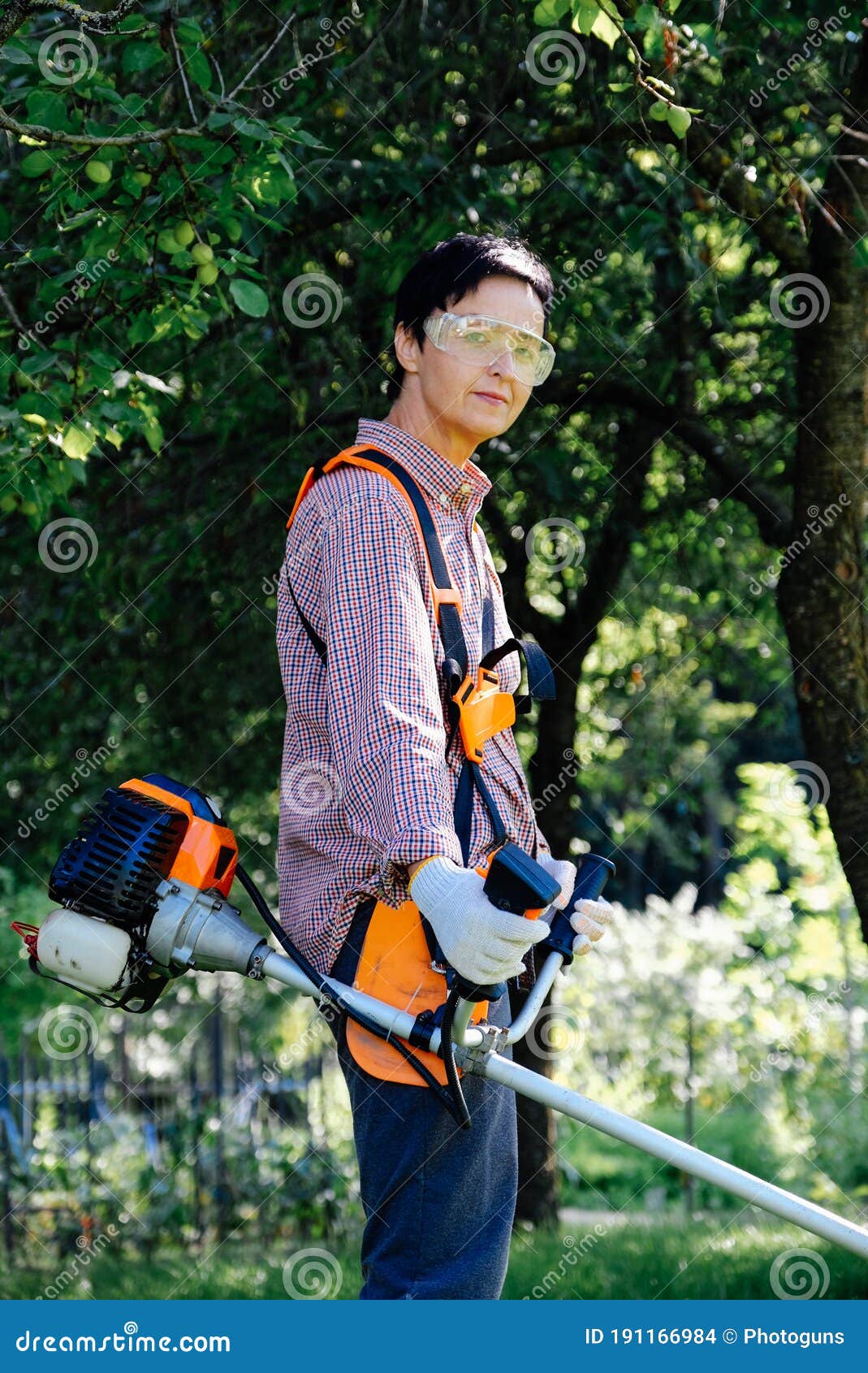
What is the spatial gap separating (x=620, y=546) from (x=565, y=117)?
1.80 m

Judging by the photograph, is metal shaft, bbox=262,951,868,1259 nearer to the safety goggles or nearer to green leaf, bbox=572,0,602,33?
the safety goggles

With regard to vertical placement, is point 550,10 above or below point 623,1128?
above

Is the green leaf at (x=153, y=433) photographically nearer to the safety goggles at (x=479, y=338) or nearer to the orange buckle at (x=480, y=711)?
the safety goggles at (x=479, y=338)

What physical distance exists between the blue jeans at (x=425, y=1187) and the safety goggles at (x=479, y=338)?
3.05 ft

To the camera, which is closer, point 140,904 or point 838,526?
point 140,904

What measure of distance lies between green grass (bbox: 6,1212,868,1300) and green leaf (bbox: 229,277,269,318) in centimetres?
332

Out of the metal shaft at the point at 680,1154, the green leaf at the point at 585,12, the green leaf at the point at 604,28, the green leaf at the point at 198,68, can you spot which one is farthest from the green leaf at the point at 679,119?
the metal shaft at the point at 680,1154

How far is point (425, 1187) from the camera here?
216cm

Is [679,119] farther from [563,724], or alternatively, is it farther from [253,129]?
[563,724]

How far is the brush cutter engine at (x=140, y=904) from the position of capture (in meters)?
2.23

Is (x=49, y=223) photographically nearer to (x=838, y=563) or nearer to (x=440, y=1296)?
(x=838, y=563)

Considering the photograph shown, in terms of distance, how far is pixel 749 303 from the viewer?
238 inches

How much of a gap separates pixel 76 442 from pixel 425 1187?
1.97 m

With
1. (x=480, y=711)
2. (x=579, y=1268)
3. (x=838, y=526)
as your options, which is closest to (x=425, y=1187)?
(x=480, y=711)
